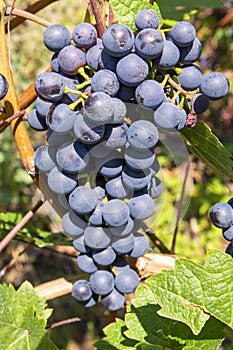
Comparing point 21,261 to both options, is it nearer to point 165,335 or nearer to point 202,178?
point 202,178

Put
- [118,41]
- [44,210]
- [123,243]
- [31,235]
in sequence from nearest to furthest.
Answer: [118,41]
[123,243]
[31,235]
[44,210]

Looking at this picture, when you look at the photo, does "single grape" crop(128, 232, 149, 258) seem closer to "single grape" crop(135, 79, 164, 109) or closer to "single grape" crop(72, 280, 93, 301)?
"single grape" crop(72, 280, 93, 301)

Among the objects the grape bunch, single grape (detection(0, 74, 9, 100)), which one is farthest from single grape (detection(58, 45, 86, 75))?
single grape (detection(0, 74, 9, 100))

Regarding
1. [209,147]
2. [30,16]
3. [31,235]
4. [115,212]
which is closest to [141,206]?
[115,212]

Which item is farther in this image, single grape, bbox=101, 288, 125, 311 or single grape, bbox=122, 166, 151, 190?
single grape, bbox=101, 288, 125, 311

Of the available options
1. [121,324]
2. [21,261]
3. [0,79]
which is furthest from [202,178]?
[0,79]

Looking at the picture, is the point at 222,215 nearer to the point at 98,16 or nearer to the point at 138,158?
the point at 138,158

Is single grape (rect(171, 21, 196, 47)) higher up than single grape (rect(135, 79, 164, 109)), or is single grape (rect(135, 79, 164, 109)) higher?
single grape (rect(171, 21, 196, 47))
